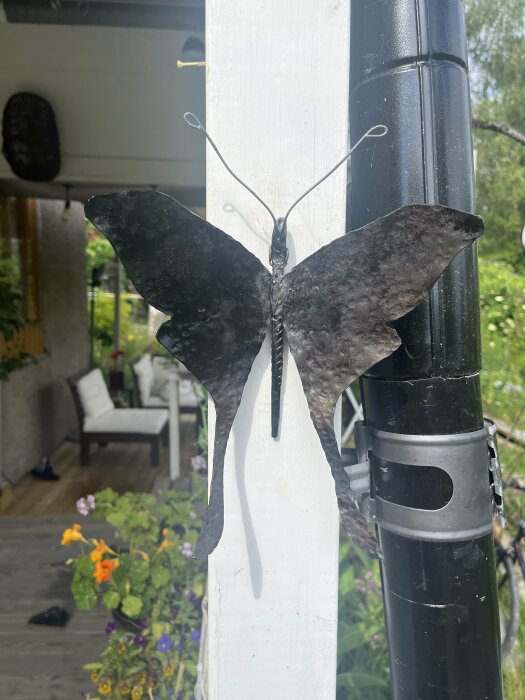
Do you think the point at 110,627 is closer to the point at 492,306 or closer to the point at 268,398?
the point at 268,398

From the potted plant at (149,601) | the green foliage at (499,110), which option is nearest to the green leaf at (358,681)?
the potted plant at (149,601)

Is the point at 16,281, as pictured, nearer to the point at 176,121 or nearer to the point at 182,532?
the point at 176,121

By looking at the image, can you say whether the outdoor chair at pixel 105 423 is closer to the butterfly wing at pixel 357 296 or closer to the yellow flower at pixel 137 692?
the yellow flower at pixel 137 692

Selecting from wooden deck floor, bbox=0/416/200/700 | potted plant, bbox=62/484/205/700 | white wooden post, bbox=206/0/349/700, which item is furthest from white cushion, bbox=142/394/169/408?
white wooden post, bbox=206/0/349/700

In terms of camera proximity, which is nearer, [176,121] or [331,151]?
[331,151]

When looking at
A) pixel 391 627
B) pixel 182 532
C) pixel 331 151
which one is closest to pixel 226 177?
pixel 331 151

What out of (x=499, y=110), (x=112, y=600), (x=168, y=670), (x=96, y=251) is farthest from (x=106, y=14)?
(x=96, y=251)
